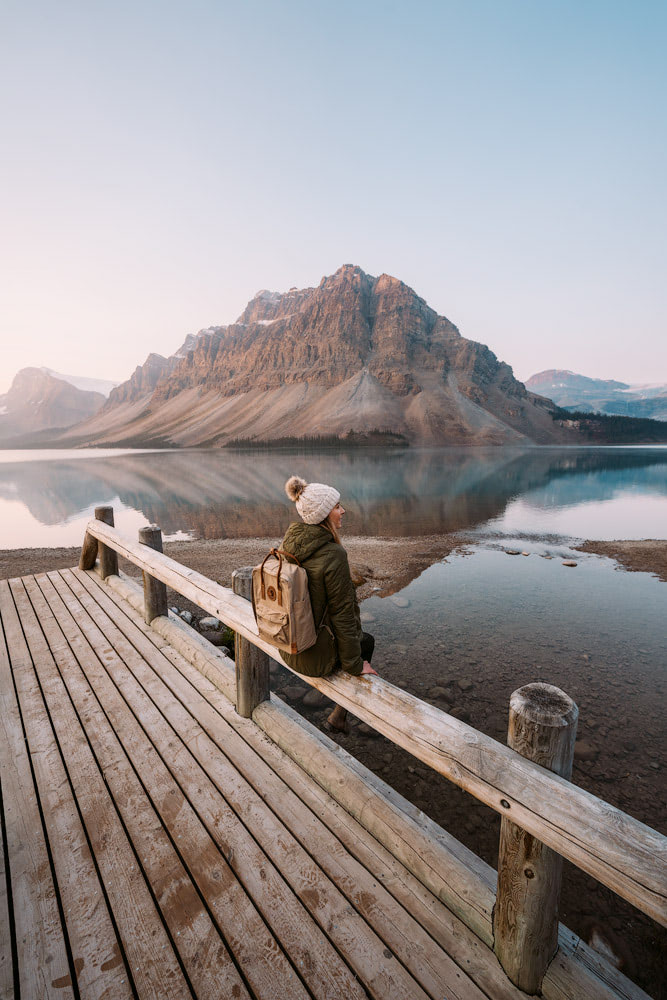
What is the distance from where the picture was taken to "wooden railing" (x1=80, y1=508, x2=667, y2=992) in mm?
1468

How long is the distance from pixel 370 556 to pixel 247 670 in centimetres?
1186

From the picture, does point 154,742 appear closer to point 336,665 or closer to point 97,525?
point 336,665

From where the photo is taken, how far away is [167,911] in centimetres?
221

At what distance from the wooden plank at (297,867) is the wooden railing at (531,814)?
22.0 inches

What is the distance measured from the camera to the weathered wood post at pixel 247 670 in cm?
370

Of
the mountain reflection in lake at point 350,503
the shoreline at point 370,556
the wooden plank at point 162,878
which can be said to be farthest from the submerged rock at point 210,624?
the mountain reflection in lake at point 350,503

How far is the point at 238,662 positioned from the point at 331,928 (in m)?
1.93

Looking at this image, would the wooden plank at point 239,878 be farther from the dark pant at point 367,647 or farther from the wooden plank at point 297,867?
the dark pant at point 367,647

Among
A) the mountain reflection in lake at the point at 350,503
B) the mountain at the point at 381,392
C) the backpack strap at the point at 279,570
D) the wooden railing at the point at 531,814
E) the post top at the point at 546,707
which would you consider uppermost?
the mountain at the point at 381,392

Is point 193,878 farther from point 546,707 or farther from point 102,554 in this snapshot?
point 102,554

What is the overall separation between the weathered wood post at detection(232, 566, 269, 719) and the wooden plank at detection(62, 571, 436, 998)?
41 centimetres

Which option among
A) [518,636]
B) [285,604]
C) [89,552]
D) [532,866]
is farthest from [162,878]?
[518,636]

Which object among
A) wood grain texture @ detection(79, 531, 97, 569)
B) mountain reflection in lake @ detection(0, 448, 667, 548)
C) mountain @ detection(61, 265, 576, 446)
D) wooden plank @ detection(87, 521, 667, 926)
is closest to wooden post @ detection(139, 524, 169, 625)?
wood grain texture @ detection(79, 531, 97, 569)

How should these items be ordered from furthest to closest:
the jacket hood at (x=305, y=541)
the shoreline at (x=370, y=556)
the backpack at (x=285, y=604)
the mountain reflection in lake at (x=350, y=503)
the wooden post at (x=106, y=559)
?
the mountain reflection in lake at (x=350, y=503) → the shoreline at (x=370, y=556) → the wooden post at (x=106, y=559) → the jacket hood at (x=305, y=541) → the backpack at (x=285, y=604)
